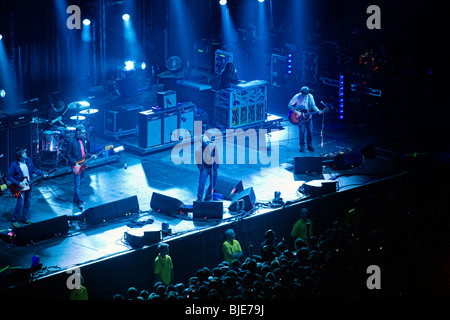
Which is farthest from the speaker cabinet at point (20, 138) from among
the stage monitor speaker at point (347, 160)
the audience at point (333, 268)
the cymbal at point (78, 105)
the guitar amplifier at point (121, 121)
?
the stage monitor speaker at point (347, 160)

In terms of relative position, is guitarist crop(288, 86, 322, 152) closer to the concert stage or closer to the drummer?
the concert stage

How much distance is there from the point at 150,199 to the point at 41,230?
324cm

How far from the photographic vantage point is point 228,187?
64.6 ft

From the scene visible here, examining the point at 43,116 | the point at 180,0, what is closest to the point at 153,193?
the point at 43,116

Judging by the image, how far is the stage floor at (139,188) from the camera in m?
16.5

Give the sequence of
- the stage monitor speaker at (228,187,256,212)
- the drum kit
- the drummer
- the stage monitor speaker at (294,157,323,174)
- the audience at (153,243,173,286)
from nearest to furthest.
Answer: the audience at (153,243,173,286) < the stage monitor speaker at (228,187,256,212) < the drum kit < the stage monitor speaker at (294,157,323,174) < the drummer

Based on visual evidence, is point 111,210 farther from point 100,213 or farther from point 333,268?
point 333,268

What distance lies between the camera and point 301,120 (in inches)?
894

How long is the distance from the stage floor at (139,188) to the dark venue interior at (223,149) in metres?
0.06

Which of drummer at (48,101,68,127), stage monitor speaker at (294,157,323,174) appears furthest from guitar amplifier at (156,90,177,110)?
stage monitor speaker at (294,157,323,174)

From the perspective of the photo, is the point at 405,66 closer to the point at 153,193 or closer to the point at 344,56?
the point at 344,56

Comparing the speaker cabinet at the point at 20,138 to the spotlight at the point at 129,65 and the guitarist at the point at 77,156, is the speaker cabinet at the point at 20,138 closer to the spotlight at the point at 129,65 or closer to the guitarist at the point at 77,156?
the guitarist at the point at 77,156

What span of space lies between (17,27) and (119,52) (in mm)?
4681

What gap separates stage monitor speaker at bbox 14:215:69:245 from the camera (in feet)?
54.2
